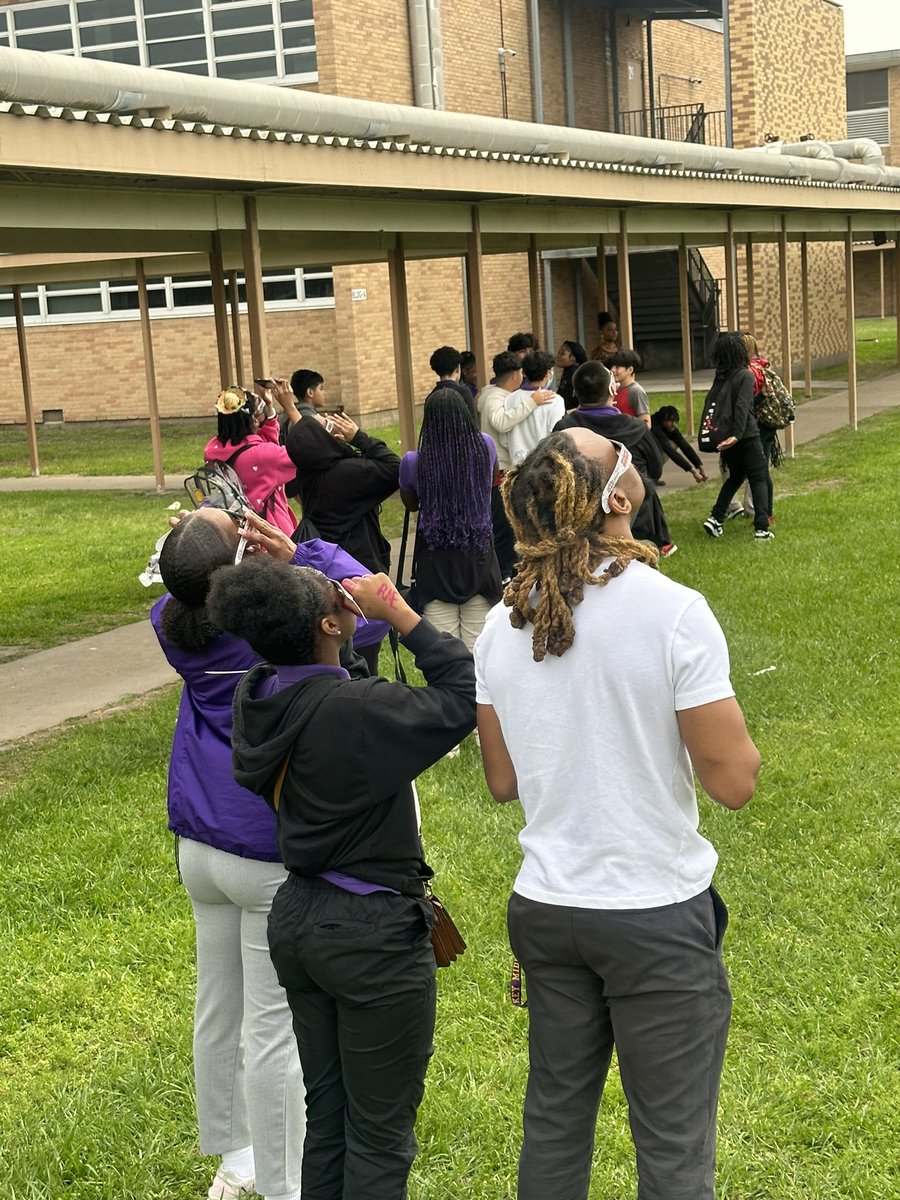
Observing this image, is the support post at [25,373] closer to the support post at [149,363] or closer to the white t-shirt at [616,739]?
the support post at [149,363]

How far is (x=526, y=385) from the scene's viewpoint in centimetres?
1059

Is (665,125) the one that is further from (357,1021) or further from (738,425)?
(357,1021)

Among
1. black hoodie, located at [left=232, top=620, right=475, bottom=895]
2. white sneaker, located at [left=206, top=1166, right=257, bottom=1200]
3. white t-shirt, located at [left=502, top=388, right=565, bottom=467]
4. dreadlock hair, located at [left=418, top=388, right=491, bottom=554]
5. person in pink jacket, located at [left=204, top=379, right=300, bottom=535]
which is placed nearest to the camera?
black hoodie, located at [left=232, top=620, right=475, bottom=895]

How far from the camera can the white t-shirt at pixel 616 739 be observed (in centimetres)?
270

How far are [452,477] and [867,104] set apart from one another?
57.5m

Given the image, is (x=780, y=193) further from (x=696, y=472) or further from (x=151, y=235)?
A: (x=151, y=235)

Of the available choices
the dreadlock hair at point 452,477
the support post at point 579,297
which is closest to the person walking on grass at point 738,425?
the dreadlock hair at point 452,477

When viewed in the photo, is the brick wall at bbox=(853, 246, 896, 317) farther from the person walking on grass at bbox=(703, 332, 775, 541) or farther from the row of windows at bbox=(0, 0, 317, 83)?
the person walking on grass at bbox=(703, 332, 775, 541)

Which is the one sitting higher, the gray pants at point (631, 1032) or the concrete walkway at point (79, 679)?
the gray pants at point (631, 1032)

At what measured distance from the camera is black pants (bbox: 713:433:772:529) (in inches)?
502

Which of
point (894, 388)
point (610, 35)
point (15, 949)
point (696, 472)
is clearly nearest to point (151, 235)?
point (696, 472)

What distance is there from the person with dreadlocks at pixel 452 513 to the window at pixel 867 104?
55.8m

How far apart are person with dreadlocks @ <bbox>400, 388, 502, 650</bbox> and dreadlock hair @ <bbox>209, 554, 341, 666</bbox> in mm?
3445

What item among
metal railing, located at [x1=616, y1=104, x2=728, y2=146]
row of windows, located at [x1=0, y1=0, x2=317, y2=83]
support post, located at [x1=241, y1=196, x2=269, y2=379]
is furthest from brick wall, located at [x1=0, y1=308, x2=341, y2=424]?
support post, located at [x1=241, y1=196, x2=269, y2=379]
